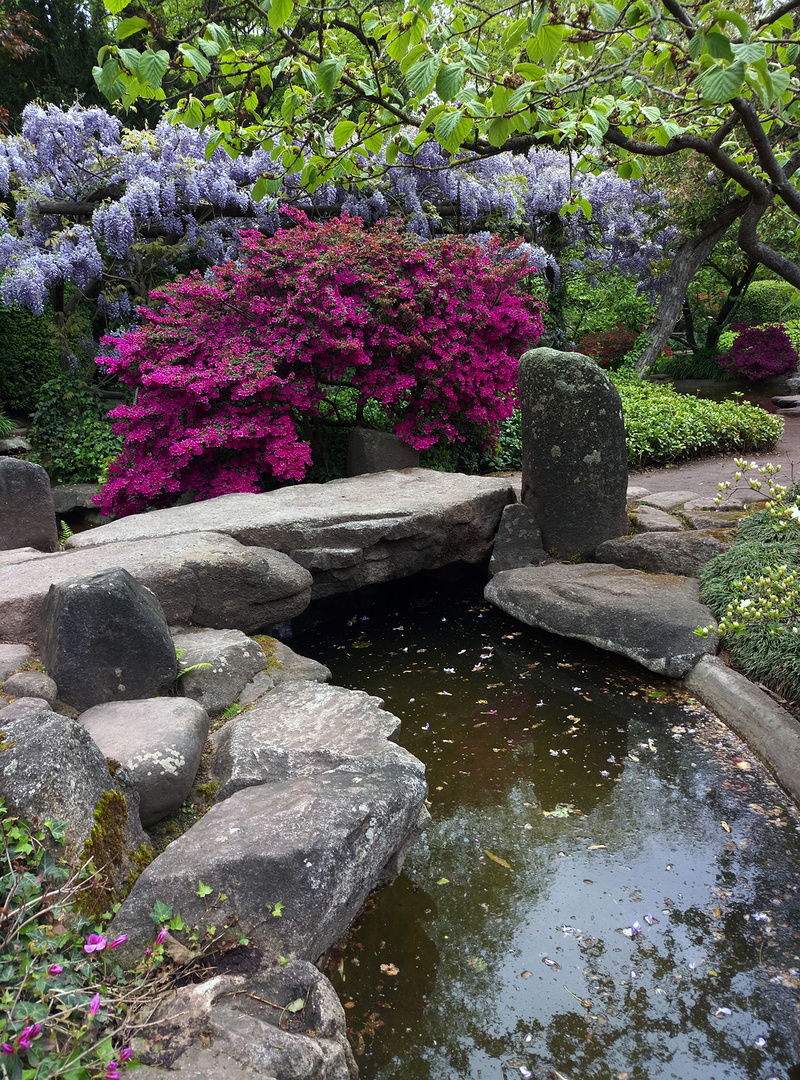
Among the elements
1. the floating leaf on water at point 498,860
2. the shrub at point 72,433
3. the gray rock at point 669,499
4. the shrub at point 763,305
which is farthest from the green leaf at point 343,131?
the shrub at point 763,305

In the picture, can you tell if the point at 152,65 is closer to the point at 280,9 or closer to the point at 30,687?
the point at 280,9

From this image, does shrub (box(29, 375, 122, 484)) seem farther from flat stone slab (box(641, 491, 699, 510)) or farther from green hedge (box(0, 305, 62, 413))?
flat stone slab (box(641, 491, 699, 510))

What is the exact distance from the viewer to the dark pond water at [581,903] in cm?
234

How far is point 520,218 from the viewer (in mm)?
10547

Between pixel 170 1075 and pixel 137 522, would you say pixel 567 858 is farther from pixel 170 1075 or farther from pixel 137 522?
pixel 137 522

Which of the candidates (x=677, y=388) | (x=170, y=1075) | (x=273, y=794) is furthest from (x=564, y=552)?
(x=677, y=388)

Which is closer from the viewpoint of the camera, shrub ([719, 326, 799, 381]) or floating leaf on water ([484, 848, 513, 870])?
floating leaf on water ([484, 848, 513, 870])

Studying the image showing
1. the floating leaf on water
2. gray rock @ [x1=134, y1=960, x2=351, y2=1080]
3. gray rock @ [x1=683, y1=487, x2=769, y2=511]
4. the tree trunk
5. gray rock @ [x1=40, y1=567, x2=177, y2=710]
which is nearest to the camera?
gray rock @ [x1=134, y1=960, x2=351, y2=1080]

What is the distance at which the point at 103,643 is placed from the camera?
3.34m

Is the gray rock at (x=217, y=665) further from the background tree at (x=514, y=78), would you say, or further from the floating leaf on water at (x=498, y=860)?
the background tree at (x=514, y=78)

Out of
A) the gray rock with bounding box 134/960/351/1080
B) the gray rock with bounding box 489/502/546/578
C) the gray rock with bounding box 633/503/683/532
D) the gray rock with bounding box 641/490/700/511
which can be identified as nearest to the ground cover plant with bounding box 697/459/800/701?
the gray rock with bounding box 633/503/683/532

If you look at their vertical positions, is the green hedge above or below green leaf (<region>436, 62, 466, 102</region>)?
below

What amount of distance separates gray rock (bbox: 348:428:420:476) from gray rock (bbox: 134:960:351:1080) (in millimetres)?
5498

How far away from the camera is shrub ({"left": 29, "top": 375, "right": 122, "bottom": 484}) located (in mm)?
8570
